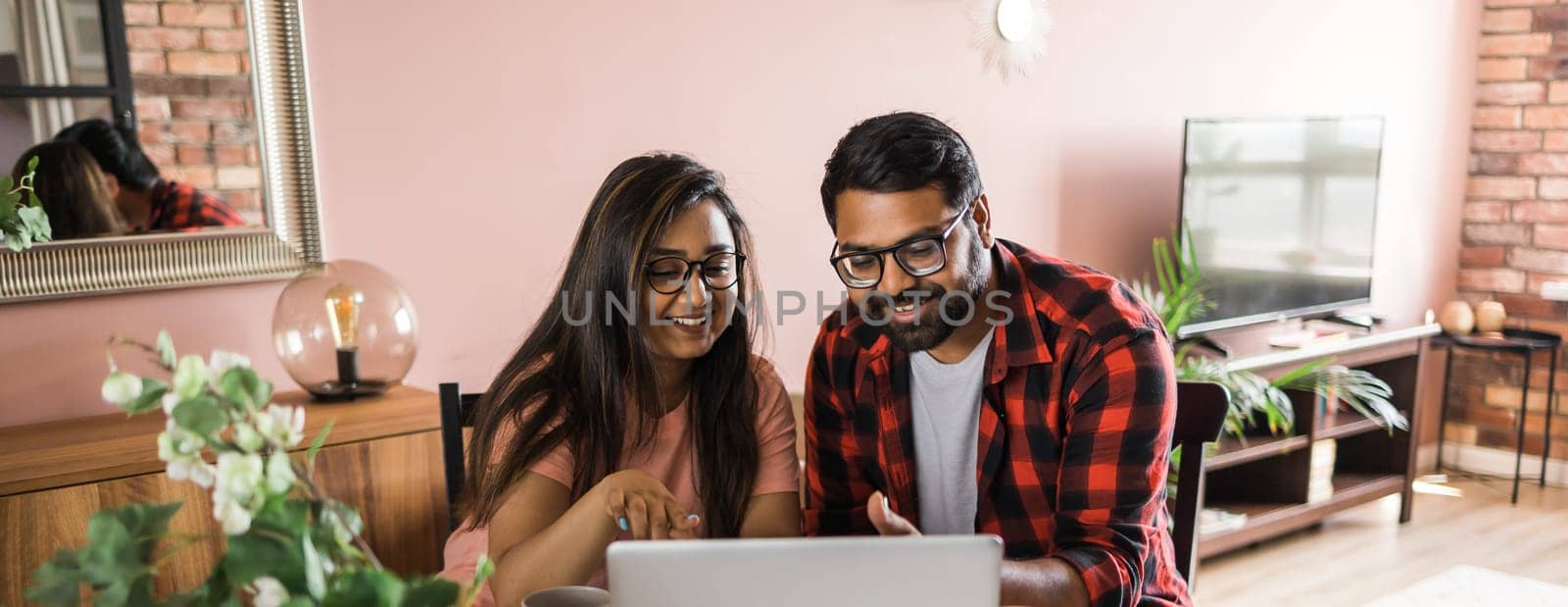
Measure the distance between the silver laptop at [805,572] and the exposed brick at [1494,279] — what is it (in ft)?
14.5

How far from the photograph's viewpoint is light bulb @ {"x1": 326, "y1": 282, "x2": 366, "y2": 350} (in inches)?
77.7

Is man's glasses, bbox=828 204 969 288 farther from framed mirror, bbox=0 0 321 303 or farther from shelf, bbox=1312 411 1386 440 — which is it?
shelf, bbox=1312 411 1386 440

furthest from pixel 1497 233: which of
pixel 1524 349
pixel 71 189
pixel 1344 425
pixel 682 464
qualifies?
pixel 71 189

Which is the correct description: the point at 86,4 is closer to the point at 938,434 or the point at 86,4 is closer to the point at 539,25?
the point at 539,25

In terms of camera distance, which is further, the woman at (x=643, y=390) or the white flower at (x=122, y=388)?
the woman at (x=643, y=390)

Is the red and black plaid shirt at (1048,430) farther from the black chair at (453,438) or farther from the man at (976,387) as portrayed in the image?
the black chair at (453,438)

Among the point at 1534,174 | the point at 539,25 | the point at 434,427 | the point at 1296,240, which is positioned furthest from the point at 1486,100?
the point at 434,427

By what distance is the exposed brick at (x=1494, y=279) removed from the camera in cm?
451

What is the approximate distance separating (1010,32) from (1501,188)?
2463 mm

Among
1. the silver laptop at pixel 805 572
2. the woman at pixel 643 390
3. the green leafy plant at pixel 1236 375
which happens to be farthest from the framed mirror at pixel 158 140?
the green leafy plant at pixel 1236 375

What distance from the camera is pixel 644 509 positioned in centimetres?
122

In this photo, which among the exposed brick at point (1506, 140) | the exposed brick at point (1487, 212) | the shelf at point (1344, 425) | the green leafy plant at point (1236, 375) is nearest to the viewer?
the green leafy plant at point (1236, 375)

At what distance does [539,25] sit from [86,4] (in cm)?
82

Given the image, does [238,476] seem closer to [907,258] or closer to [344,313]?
[907,258]
